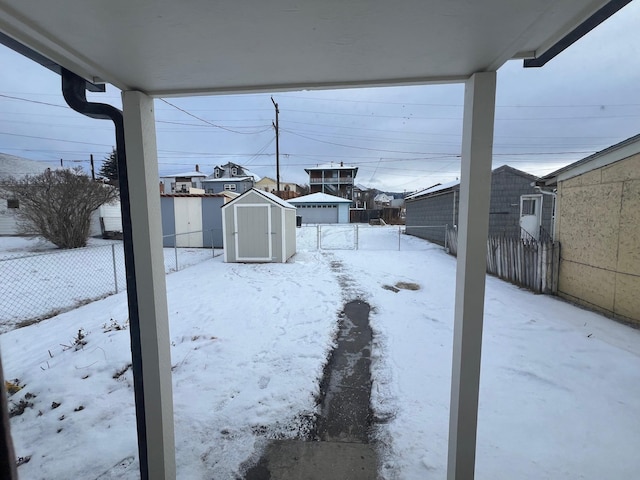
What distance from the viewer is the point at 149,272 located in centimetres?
155

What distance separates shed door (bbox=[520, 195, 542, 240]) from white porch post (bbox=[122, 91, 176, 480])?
10386 mm

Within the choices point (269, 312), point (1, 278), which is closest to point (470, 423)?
point (269, 312)

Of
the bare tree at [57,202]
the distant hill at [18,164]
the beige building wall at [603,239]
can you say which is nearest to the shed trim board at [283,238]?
the beige building wall at [603,239]

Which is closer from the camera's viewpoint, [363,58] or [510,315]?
[363,58]

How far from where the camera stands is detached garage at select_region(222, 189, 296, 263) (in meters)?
9.59

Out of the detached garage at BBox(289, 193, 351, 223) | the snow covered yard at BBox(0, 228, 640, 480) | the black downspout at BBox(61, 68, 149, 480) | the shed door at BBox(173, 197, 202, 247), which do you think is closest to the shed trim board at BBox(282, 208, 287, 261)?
the snow covered yard at BBox(0, 228, 640, 480)

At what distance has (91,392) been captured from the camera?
2.79 metres

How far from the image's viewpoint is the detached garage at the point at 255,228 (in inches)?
378

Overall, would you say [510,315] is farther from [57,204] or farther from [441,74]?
[57,204]

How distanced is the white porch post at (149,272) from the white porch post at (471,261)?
1568mm

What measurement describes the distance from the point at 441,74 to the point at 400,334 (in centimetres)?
362

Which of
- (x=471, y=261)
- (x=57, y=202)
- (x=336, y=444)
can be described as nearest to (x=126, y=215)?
(x=471, y=261)

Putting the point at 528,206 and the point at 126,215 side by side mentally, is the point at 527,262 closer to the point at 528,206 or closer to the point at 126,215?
the point at 528,206

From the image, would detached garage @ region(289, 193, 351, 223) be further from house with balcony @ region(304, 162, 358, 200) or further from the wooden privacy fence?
the wooden privacy fence
